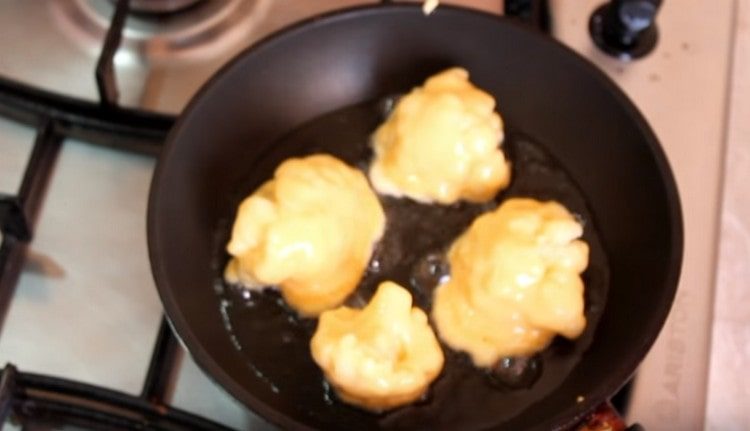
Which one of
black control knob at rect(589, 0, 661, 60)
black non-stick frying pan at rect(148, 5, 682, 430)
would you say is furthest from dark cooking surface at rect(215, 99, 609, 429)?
black control knob at rect(589, 0, 661, 60)

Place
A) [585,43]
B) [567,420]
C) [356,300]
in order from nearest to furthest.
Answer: [567,420], [356,300], [585,43]

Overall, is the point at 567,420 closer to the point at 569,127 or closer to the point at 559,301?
the point at 559,301

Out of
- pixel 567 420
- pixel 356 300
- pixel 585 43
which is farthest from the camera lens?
pixel 585 43

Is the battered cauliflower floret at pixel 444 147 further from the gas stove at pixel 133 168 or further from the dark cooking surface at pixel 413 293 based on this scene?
the gas stove at pixel 133 168

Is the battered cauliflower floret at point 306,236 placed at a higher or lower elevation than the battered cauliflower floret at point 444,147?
lower

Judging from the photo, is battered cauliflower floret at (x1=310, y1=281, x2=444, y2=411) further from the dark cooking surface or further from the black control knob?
the black control knob

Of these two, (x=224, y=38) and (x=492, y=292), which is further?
(x=224, y=38)

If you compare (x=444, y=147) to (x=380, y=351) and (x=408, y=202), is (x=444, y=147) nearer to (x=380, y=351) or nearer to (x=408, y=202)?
(x=408, y=202)

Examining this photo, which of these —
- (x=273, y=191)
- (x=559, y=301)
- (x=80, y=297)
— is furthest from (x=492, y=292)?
(x=80, y=297)

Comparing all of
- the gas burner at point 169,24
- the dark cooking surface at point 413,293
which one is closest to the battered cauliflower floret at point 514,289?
the dark cooking surface at point 413,293
